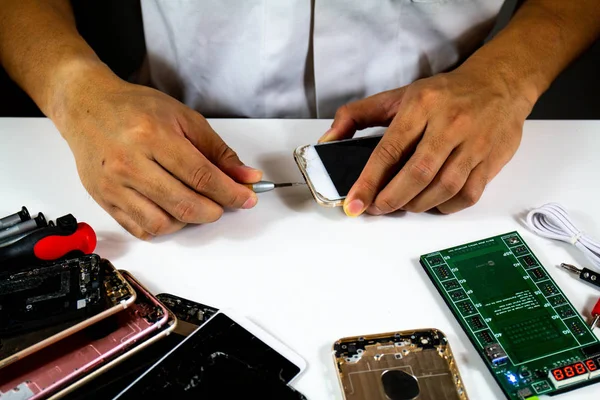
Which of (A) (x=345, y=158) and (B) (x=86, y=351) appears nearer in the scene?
(B) (x=86, y=351)

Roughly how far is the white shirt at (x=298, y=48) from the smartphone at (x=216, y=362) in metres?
0.53

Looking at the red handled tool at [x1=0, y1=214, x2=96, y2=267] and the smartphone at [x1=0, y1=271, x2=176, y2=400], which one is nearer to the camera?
the smartphone at [x1=0, y1=271, x2=176, y2=400]

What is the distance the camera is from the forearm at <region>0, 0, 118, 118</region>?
909mm

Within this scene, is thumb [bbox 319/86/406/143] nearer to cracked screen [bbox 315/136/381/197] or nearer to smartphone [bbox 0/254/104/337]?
cracked screen [bbox 315/136/381/197]

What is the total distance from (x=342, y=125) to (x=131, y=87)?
361 millimetres

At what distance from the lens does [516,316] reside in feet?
2.37

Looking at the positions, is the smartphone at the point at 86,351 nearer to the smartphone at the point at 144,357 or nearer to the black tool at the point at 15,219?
the smartphone at the point at 144,357

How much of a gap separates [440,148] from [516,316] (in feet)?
0.87

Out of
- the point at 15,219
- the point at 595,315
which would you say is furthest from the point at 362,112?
the point at 15,219

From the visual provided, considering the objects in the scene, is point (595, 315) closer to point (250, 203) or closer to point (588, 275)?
point (588, 275)

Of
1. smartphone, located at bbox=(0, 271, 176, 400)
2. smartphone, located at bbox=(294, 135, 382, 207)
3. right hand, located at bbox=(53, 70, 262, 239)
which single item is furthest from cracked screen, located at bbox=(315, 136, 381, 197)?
smartphone, located at bbox=(0, 271, 176, 400)

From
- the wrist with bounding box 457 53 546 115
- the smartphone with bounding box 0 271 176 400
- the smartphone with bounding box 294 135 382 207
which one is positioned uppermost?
the wrist with bounding box 457 53 546 115

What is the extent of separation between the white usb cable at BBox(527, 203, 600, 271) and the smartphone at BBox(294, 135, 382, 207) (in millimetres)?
288

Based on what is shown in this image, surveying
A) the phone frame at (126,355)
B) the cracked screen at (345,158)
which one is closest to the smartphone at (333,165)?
the cracked screen at (345,158)
